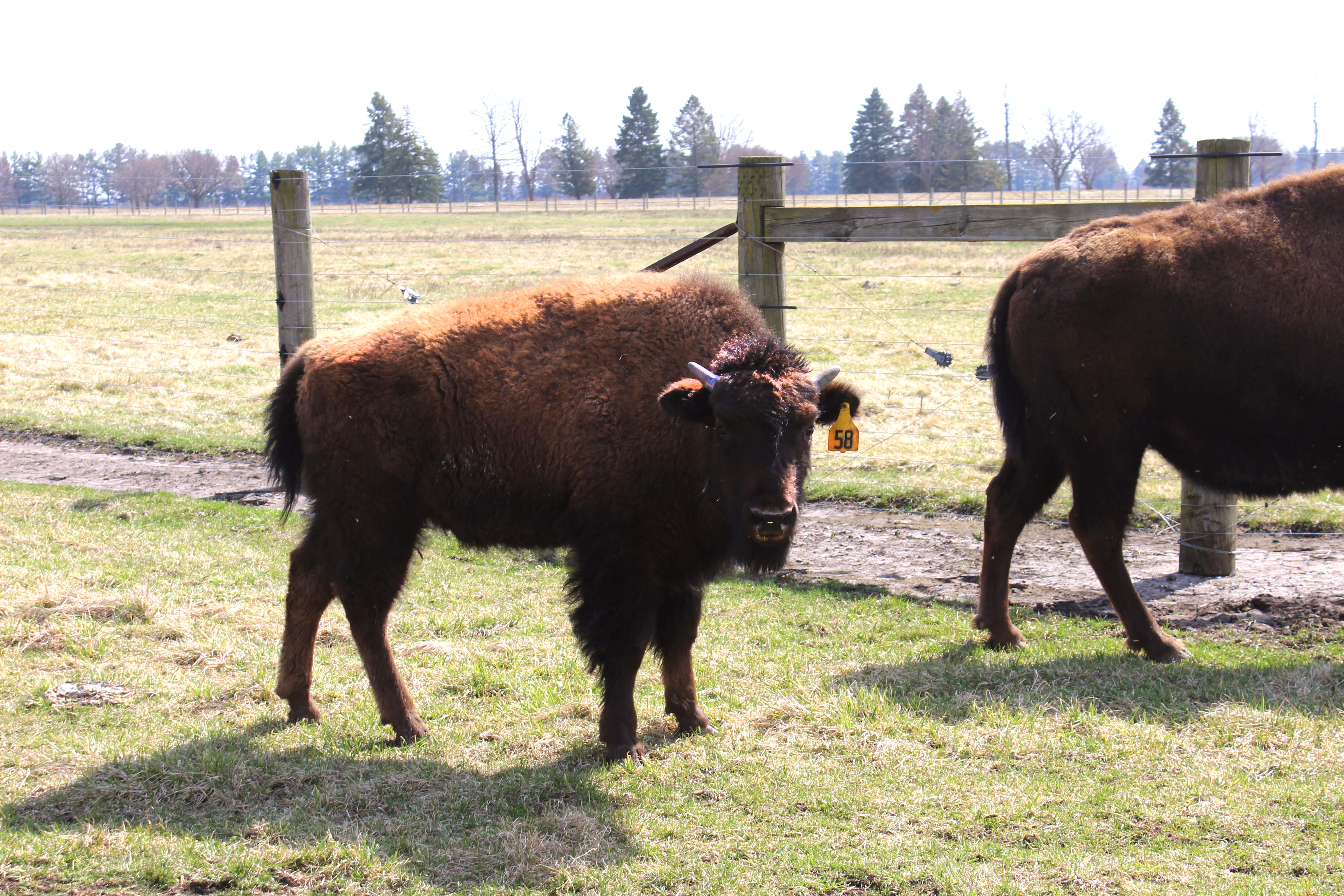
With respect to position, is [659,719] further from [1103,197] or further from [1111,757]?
[1103,197]

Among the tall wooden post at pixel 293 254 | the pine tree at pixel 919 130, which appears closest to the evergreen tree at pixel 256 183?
the pine tree at pixel 919 130

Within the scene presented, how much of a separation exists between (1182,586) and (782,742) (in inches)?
149

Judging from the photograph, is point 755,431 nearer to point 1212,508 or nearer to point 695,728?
point 695,728

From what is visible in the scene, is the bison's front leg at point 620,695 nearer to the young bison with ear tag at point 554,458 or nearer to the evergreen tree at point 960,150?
the young bison with ear tag at point 554,458

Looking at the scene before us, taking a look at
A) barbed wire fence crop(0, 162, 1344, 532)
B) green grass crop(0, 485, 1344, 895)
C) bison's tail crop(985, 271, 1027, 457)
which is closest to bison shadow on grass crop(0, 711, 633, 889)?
green grass crop(0, 485, 1344, 895)

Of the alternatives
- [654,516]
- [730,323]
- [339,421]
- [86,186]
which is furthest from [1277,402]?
[86,186]

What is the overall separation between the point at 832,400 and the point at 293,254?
21.2ft

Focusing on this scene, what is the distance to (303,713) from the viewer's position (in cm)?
557

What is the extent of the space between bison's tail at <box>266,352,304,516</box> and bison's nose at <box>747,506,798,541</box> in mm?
2543

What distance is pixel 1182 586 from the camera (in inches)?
293

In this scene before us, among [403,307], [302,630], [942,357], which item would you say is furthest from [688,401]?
[403,307]

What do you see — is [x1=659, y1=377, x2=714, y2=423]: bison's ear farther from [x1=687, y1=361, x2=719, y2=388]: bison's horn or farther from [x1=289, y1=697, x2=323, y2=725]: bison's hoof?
[x1=289, y1=697, x2=323, y2=725]: bison's hoof

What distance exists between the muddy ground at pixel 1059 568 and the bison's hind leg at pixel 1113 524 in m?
0.72

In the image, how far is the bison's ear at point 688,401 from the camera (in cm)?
482
